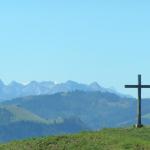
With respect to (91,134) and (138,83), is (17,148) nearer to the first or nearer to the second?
(91,134)

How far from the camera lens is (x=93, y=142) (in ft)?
154

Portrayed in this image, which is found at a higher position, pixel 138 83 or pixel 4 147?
pixel 138 83

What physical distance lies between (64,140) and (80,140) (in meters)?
1.53

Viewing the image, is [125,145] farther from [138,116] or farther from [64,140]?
[138,116]

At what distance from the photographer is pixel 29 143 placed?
4909 cm

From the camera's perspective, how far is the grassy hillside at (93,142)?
4503cm

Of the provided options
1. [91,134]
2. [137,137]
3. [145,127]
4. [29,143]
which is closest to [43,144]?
[29,143]

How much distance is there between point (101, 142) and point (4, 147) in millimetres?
8819

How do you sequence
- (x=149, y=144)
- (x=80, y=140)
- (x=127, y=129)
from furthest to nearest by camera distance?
(x=127, y=129)
(x=80, y=140)
(x=149, y=144)

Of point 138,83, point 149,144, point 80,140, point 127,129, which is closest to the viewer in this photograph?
point 149,144

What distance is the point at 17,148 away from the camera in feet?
157

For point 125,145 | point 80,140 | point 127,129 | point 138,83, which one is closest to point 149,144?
point 125,145

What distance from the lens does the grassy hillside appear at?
4503cm

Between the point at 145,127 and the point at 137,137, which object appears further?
the point at 145,127
